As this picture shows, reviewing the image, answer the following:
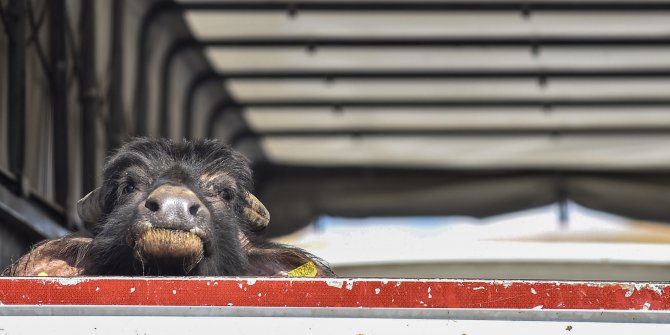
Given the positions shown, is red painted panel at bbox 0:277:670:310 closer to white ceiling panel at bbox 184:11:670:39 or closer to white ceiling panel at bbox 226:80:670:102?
white ceiling panel at bbox 184:11:670:39

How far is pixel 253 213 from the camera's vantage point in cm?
515

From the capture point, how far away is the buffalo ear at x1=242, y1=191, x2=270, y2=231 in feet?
16.7

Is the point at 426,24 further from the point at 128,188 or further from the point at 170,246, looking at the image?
the point at 170,246

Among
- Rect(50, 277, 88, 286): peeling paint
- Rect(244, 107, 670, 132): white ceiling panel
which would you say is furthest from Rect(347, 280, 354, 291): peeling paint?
Rect(244, 107, 670, 132): white ceiling panel

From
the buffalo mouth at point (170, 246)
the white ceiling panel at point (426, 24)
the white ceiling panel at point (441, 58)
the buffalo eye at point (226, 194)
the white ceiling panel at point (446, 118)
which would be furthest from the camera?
the white ceiling panel at point (446, 118)

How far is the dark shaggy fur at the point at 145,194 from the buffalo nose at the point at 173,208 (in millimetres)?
243

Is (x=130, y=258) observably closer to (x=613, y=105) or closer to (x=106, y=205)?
(x=106, y=205)

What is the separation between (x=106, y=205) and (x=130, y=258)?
0.44m

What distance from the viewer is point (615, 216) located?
11.7 metres

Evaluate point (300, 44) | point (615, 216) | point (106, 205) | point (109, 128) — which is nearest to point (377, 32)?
point (300, 44)

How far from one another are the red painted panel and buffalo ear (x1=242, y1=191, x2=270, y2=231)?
7.66 feet

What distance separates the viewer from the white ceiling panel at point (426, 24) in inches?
375

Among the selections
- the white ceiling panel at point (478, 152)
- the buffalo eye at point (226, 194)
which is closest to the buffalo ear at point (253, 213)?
the buffalo eye at point (226, 194)

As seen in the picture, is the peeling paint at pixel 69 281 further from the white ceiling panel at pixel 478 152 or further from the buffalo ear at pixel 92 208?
the white ceiling panel at pixel 478 152
